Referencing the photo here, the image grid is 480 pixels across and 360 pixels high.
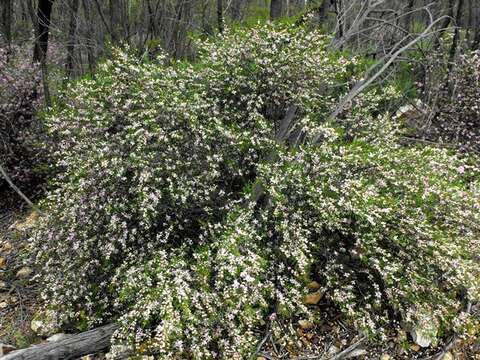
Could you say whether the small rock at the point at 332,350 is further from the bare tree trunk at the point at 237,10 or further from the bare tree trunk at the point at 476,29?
the bare tree trunk at the point at 237,10

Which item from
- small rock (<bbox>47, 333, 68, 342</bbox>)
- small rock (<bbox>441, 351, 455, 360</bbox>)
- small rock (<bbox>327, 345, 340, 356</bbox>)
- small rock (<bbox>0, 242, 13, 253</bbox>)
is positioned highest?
small rock (<bbox>47, 333, 68, 342</bbox>)

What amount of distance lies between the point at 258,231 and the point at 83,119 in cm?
192

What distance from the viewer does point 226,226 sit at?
325 centimetres

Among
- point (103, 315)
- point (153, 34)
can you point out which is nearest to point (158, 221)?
point (103, 315)

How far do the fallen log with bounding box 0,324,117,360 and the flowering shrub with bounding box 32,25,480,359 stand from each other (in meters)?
0.12

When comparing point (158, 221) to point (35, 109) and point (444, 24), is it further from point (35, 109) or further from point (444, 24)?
point (444, 24)

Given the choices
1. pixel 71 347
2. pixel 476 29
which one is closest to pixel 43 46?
pixel 71 347

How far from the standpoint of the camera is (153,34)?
7.82m

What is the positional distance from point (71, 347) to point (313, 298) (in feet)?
6.63

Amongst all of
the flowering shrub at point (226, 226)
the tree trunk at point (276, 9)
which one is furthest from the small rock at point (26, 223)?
→ the tree trunk at point (276, 9)

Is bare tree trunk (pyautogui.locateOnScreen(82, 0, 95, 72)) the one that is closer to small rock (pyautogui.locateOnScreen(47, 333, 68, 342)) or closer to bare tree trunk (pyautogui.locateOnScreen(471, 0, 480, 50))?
small rock (pyautogui.locateOnScreen(47, 333, 68, 342))

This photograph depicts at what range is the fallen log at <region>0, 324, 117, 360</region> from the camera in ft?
9.42

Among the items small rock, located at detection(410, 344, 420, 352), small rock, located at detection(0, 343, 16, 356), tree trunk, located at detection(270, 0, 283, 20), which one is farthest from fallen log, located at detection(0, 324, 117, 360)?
tree trunk, located at detection(270, 0, 283, 20)

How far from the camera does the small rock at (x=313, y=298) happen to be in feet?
11.4
